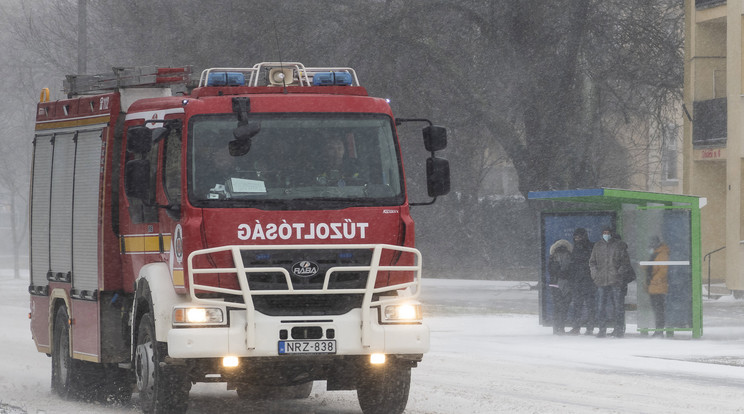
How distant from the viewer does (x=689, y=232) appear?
19969mm

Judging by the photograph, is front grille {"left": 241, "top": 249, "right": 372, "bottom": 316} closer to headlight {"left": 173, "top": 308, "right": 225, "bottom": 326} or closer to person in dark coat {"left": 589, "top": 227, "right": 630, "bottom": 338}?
headlight {"left": 173, "top": 308, "right": 225, "bottom": 326}

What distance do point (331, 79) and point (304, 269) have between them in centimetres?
196

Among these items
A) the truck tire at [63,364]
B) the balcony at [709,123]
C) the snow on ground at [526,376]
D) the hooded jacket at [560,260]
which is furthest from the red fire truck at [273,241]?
the balcony at [709,123]

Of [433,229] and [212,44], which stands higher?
[212,44]

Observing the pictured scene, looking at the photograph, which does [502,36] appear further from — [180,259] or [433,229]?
[180,259]

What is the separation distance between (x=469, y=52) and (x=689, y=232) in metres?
11.4

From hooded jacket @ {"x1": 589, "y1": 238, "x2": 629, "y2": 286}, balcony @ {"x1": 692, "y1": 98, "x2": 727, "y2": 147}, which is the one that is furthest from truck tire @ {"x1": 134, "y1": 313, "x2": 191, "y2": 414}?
balcony @ {"x1": 692, "y1": 98, "x2": 727, "y2": 147}

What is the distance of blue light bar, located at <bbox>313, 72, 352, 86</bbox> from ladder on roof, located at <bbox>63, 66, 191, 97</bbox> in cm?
187

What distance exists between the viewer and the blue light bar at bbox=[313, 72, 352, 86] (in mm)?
11109

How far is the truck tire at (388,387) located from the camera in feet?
34.6

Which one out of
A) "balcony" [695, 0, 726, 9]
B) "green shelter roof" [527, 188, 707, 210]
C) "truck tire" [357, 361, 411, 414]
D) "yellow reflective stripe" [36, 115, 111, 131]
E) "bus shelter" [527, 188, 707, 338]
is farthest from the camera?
"balcony" [695, 0, 726, 9]

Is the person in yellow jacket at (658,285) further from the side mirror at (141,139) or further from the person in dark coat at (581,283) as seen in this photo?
the side mirror at (141,139)

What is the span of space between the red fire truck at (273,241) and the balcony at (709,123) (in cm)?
2451

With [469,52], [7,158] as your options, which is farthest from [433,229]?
[7,158]
